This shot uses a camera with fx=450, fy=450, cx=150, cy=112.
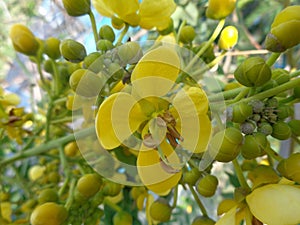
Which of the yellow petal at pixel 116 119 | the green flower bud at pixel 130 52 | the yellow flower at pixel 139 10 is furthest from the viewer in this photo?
the yellow flower at pixel 139 10

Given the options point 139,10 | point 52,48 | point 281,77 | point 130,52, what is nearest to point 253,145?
point 281,77

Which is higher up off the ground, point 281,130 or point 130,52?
point 130,52

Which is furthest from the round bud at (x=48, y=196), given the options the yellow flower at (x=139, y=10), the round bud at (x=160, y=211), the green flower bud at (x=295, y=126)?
the green flower bud at (x=295, y=126)

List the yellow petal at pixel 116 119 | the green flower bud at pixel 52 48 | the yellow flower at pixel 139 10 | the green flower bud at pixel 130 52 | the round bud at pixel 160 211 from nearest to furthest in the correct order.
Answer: the yellow petal at pixel 116 119, the green flower bud at pixel 130 52, the yellow flower at pixel 139 10, the round bud at pixel 160 211, the green flower bud at pixel 52 48

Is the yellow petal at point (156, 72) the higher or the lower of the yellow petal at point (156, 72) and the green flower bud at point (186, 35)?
the higher

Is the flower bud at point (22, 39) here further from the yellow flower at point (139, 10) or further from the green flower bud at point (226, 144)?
the green flower bud at point (226, 144)

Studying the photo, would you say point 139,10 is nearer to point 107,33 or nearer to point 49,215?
point 107,33
